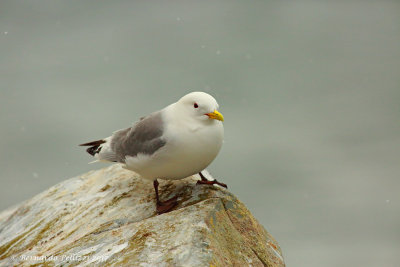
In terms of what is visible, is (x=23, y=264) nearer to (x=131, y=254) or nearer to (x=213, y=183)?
(x=131, y=254)

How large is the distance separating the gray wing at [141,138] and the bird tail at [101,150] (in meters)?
0.10

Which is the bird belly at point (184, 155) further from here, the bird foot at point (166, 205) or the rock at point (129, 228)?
the rock at point (129, 228)

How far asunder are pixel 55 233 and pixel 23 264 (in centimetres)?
93

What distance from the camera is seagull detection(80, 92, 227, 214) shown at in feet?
19.4

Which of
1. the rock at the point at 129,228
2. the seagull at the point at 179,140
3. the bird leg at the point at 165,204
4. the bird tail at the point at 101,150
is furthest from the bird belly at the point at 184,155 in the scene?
the bird tail at the point at 101,150

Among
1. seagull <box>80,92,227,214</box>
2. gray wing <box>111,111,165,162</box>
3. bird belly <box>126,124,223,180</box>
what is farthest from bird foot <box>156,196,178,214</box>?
gray wing <box>111,111,165,162</box>

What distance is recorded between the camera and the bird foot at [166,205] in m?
6.16

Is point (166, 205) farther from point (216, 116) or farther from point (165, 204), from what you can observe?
point (216, 116)

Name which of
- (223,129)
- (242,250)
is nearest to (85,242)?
(242,250)

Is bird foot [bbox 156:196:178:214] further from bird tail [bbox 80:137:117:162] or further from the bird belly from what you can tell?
bird tail [bbox 80:137:117:162]

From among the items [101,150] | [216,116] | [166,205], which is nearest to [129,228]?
[166,205]

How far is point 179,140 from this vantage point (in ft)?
19.3

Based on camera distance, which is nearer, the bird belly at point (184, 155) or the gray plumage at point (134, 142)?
the bird belly at point (184, 155)

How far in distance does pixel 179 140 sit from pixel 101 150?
6.43 ft
